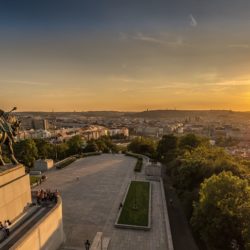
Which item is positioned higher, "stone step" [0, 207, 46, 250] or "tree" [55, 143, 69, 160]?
"stone step" [0, 207, 46, 250]

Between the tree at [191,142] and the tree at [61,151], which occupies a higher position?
the tree at [191,142]

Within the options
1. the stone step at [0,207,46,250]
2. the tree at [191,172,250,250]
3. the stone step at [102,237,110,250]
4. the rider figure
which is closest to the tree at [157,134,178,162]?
the tree at [191,172,250,250]

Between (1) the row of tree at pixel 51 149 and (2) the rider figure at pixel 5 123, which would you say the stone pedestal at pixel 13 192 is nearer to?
(2) the rider figure at pixel 5 123

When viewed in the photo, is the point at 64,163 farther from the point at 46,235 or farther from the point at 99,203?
the point at 46,235

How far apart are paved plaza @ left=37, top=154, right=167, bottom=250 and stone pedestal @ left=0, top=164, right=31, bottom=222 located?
437cm

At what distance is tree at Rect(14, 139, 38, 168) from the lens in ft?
141

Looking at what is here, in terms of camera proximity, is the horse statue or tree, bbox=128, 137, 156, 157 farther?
tree, bbox=128, 137, 156, 157

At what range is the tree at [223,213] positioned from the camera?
1603 cm

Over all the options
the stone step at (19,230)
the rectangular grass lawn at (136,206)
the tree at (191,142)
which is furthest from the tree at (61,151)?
the stone step at (19,230)

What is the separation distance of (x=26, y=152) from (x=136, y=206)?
25.4m

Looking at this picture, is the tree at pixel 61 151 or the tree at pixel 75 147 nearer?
the tree at pixel 61 151

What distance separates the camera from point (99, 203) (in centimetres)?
2644

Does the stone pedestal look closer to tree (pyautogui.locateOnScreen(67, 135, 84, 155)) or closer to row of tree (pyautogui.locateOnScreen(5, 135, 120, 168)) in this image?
row of tree (pyautogui.locateOnScreen(5, 135, 120, 168))

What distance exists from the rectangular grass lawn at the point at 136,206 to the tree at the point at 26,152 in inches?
769
